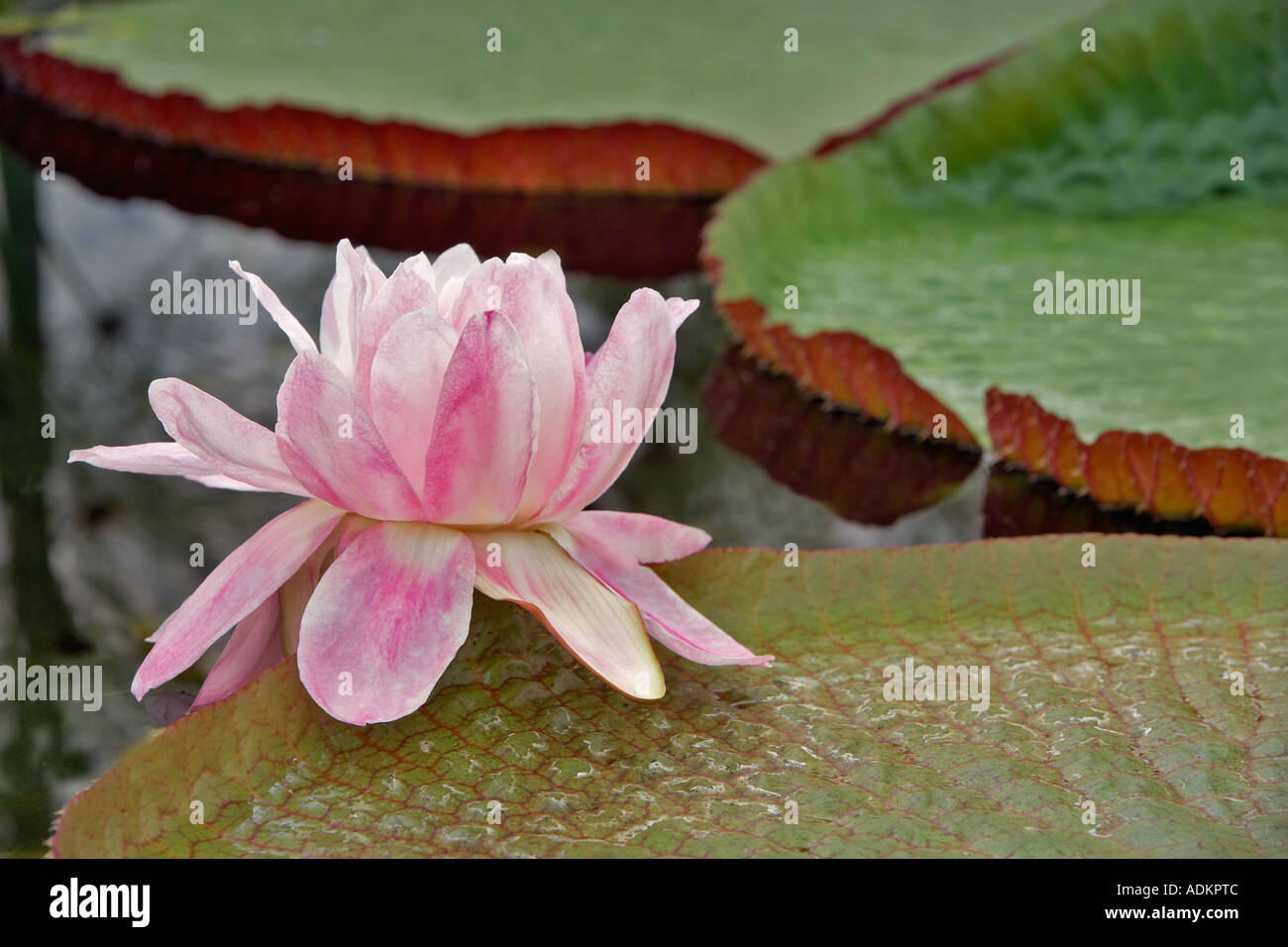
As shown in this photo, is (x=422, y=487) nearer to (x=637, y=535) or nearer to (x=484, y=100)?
(x=637, y=535)

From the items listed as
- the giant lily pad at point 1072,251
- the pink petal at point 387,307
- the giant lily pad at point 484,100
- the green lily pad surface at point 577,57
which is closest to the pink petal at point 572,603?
the pink petal at point 387,307

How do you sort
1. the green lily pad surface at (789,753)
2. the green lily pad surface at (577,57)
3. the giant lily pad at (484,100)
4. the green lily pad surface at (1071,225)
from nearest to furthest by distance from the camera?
the green lily pad surface at (789,753) < the green lily pad surface at (1071,225) < the giant lily pad at (484,100) < the green lily pad surface at (577,57)

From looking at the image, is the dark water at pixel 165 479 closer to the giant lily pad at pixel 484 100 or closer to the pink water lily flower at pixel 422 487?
the pink water lily flower at pixel 422 487

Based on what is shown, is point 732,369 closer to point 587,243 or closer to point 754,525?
point 754,525

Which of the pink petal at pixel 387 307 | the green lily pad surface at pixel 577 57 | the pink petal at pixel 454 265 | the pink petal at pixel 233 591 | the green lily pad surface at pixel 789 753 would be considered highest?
the green lily pad surface at pixel 577 57

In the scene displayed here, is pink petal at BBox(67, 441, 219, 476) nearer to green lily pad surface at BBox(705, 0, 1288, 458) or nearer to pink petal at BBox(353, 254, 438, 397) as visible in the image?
pink petal at BBox(353, 254, 438, 397)

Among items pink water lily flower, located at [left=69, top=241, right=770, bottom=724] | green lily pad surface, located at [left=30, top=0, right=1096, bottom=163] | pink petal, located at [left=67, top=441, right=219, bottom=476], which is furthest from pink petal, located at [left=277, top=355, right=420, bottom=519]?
green lily pad surface, located at [left=30, top=0, right=1096, bottom=163]

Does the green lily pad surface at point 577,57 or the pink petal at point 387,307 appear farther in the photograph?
the green lily pad surface at point 577,57
